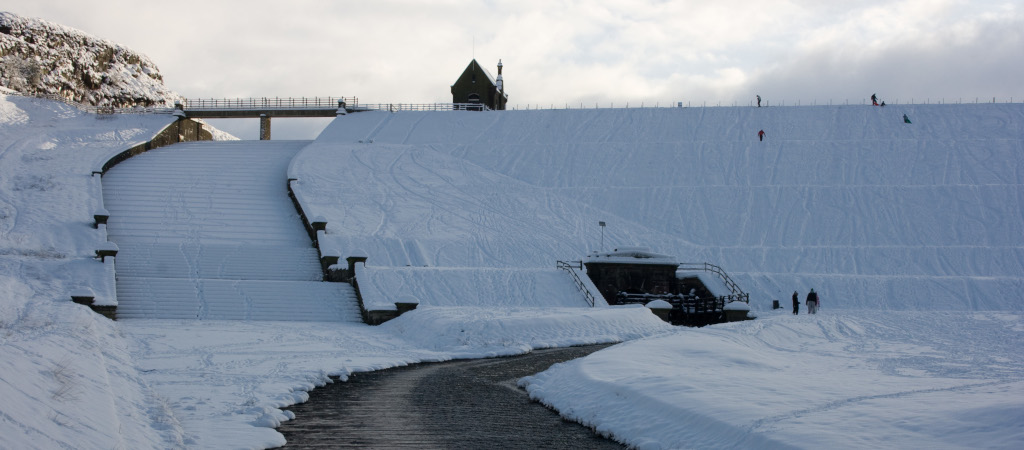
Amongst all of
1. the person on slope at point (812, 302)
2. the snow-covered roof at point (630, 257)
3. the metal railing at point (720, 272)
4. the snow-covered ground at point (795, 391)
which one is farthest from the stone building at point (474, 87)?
the snow-covered ground at point (795, 391)

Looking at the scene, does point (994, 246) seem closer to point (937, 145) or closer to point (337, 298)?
point (937, 145)

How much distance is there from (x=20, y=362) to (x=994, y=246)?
3937cm

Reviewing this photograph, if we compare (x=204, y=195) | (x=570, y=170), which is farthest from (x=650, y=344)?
(x=570, y=170)

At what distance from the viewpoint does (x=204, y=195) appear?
40.9 m

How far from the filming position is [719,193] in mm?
47125

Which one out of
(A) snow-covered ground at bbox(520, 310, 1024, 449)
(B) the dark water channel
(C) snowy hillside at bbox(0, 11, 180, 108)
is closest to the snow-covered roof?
(A) snow-covered ground at bbox(520, 310, 1024, 449)

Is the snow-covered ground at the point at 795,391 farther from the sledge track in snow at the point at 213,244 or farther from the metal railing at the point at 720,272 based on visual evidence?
the sledge track in snow at the point at 213,244

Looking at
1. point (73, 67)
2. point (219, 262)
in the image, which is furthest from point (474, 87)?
point (219, 262)

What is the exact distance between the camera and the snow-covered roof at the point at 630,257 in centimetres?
3356

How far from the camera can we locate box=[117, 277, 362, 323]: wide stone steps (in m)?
25.7

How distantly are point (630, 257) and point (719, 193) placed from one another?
48.9 feet

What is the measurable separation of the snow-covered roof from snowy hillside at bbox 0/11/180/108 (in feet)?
143

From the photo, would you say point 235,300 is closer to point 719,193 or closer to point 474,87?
point 719,193

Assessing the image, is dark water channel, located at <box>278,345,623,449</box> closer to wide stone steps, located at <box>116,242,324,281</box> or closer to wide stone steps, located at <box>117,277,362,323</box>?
wide stone steps, located at <box>117,277,362,323</box>
